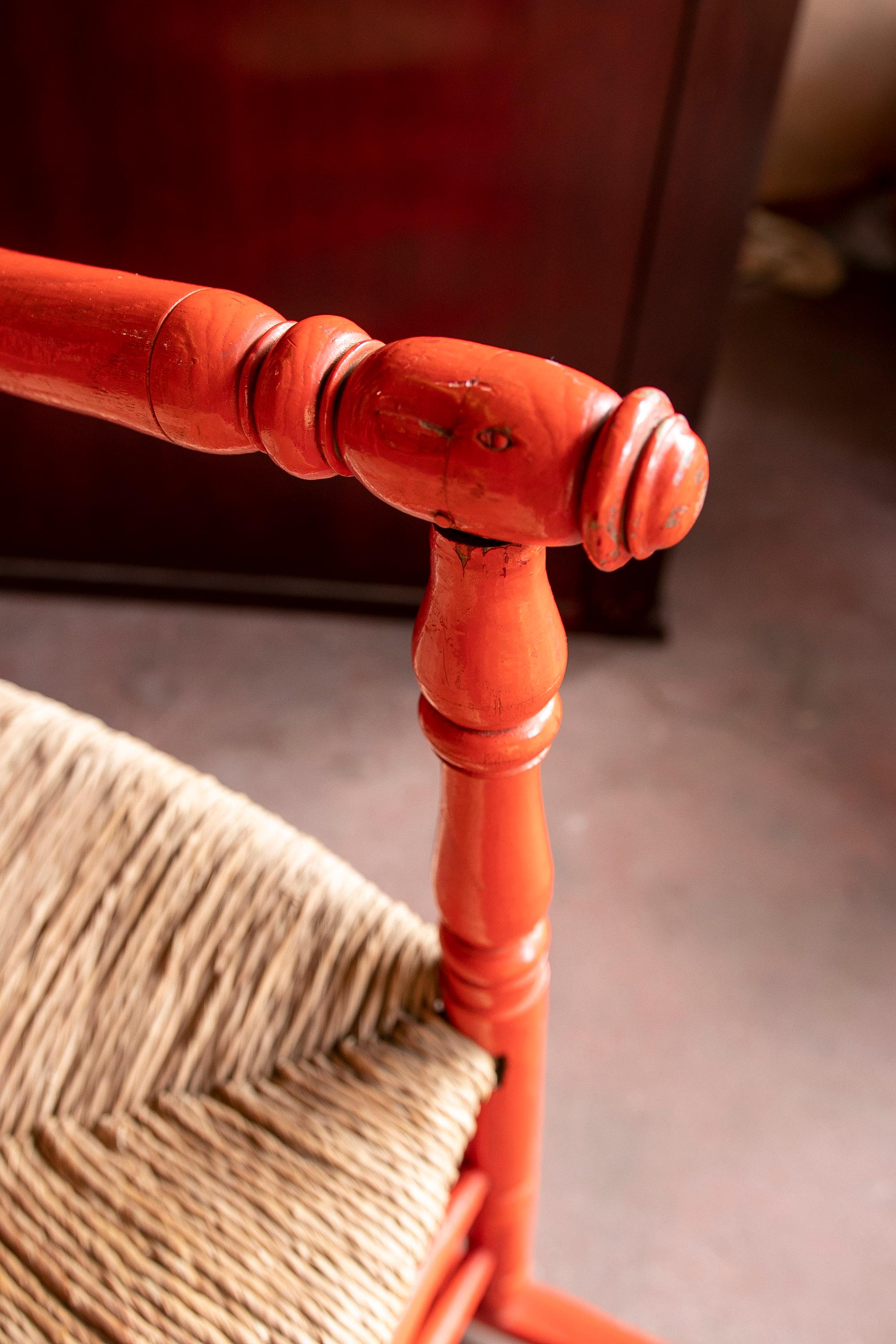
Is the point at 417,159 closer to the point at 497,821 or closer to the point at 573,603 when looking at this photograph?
the point at 573,603

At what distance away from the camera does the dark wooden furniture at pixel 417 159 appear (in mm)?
915

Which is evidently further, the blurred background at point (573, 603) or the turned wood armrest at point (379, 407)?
the blurred background at point (573, 603)

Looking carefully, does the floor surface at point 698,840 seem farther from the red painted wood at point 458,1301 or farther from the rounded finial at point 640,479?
the rounded finial at point 640,479

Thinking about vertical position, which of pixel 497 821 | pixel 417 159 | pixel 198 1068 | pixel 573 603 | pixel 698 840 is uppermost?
pixel 417 159

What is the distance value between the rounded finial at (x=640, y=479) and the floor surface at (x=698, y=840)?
0.74 metres

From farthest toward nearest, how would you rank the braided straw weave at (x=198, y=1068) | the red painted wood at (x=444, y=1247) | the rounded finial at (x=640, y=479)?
the red painted wood at (x=444, y=1247), the braided straw weave at (x=198, y=1068), the rounded finial at (x=640, y=479)

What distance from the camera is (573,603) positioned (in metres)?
→ 1.29

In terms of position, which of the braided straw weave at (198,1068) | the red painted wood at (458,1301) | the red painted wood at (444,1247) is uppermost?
the braided straw weave at (198,1068)

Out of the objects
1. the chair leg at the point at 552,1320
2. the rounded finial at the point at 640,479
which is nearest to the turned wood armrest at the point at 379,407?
the rounded finial at the point at 640,479

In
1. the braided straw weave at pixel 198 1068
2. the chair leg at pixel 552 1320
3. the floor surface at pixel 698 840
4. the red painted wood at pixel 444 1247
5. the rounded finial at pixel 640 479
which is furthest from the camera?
the floor surface at pixel 698 840

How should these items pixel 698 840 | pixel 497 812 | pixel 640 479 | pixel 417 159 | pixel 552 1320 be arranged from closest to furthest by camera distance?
pixel 640 479 → pixel 497 812 → pixel 552 1320 → pixel 417 159 → pixel 698 840

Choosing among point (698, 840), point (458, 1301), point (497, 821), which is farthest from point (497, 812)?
point (698, 840)

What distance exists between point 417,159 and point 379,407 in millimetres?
820

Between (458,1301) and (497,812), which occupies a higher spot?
(497,812)
